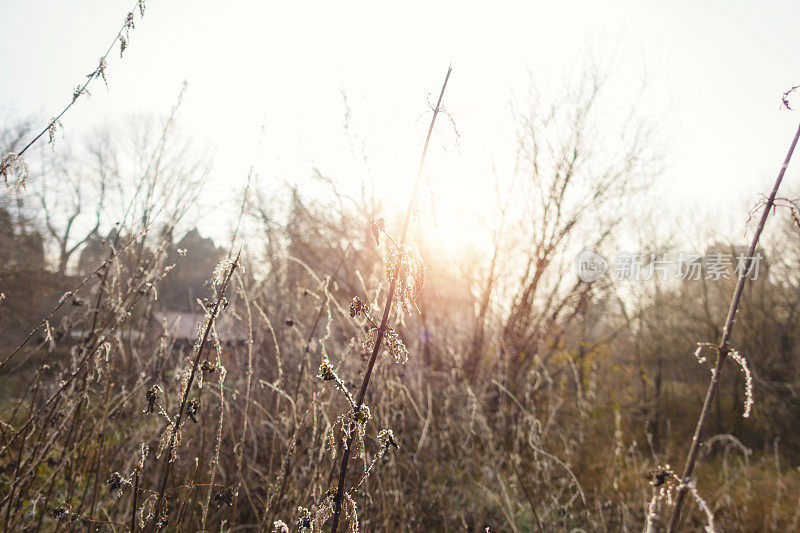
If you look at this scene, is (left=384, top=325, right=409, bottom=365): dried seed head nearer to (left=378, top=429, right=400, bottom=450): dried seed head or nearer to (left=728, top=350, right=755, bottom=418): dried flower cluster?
(left=378, top=429, right=400, bottom=450): dried seed head

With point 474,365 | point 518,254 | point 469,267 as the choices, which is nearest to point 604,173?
point 518,254

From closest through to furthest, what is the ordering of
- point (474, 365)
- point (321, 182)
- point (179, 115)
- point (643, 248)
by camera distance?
point (179, 115), point (474, 365), point (321, 182), point (643, 248)

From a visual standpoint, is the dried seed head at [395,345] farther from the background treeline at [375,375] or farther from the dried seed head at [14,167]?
the dried seed head at [14,167]

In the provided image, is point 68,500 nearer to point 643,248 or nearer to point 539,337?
point 539,337

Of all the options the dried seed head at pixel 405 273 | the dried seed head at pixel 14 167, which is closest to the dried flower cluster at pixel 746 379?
the dried seed head at pixel 405 273

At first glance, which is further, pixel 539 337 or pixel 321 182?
pixel 321 182

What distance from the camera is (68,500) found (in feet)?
4.76

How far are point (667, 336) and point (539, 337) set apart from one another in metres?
9.37

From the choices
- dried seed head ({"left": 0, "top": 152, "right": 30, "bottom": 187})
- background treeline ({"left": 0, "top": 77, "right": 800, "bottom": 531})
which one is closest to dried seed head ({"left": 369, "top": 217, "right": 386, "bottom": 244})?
background treeline ({"left": 0, "top": 77, "right": 800, "bottom": 531})

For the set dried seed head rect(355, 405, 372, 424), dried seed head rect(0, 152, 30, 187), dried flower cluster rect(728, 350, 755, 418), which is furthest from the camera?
dried seed head rect(0, 152, 30, 187)

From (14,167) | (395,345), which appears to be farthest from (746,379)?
(14,167)

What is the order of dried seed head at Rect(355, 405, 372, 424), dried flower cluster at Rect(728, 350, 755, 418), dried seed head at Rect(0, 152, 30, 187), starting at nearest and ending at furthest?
dried flower cluster at Rect(728, 350, 755, 418) < dried seed head at Rect(355, 405, 372, 424) < dried seed head at Rect(0, 152, 30, 187)

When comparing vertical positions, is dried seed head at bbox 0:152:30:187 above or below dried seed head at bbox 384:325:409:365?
above

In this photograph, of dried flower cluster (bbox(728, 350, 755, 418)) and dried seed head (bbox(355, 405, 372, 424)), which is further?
dried seed head (bbox(355, 405, 372, 424))
